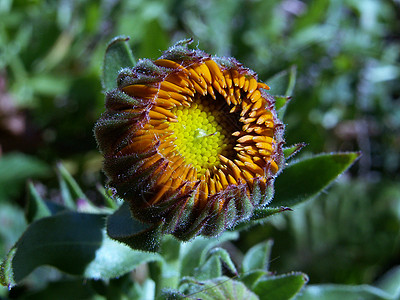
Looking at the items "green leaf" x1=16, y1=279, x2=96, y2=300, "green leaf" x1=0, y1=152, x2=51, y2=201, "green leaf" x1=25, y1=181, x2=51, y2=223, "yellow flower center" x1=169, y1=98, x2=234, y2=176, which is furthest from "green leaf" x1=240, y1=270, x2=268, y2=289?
"green leaf" x1=0, y1=152, x2=51, y2=201

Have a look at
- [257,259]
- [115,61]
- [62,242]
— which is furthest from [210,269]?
[115,61]

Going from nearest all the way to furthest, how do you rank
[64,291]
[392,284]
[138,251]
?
[138,251] < [64,291] < [392,284]

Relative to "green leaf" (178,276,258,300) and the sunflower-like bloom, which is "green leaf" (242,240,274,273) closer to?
"green leaf" (178,276,258,300)

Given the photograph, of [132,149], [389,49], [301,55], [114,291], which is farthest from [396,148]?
[132,149]

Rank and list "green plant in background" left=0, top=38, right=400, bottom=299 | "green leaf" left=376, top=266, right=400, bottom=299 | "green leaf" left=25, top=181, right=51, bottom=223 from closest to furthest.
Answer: "green plant in background" left=0, top=38, right=400, bottom=299 → "green leaf" left=25, top=181, right=51, bottom=223 → "green leaf" left=376, top=266, right=400, bottom=299

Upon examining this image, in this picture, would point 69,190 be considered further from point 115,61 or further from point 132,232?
point 132,232

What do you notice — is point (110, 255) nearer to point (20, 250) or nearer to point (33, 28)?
point (20, 250)

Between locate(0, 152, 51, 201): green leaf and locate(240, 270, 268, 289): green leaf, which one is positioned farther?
locate(0, 152, 51, 201): green leaf
